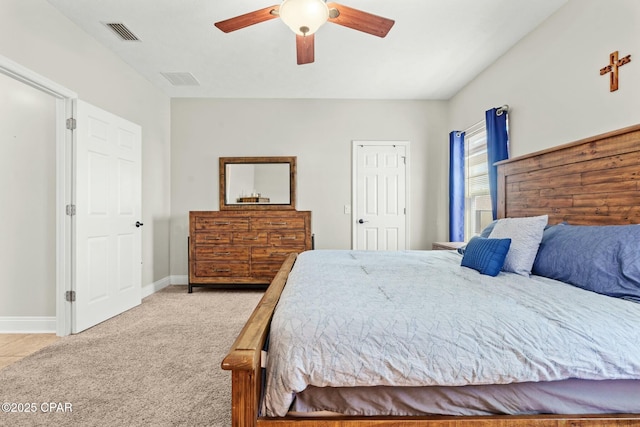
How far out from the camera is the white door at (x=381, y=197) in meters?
4.76

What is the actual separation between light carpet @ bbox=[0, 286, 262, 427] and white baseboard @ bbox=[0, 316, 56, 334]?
38cm

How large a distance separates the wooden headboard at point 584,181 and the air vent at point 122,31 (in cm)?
373

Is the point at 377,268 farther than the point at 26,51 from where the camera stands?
No

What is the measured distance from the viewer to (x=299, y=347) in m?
1.03

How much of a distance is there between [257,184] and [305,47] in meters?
2.59

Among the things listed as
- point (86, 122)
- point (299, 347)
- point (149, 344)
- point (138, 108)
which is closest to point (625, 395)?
point (299, 347)

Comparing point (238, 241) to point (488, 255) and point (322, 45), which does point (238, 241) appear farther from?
point (488, 255)

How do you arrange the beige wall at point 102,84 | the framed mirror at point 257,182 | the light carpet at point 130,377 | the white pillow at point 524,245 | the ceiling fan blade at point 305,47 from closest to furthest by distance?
the light carpet at point 130,377
the white pillow at point 524,245
the ceiling fan blade at point 305,47
the beige wall at point 102,84
the framed mirror at point 257,182

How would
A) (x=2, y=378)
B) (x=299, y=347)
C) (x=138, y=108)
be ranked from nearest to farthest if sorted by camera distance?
(x=299, y=347) < (x=2, y=378) < (x=138, y=108)

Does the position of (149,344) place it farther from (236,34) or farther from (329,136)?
(329,136)

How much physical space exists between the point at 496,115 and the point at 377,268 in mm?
2309

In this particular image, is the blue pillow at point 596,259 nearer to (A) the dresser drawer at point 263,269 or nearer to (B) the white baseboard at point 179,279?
(A) the dresser drawer at point 263,269

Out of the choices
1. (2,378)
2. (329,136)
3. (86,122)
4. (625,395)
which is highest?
(329,136)

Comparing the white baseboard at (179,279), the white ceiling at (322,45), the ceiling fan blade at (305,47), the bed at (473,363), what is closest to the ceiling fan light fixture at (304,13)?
the ceiling fan blade at (305,47)
